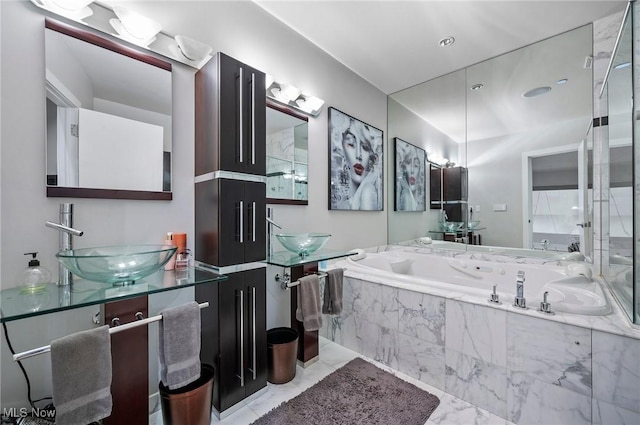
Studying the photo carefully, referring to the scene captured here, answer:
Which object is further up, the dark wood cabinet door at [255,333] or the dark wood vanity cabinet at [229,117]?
the dark wood vanity cabinet at [229,117]

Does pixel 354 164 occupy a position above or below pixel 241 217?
above

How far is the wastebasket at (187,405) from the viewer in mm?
1315

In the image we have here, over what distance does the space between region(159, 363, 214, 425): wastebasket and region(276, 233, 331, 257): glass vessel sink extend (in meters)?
0.91

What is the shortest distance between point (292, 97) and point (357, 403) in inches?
90.7

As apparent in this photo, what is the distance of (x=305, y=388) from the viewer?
1808 mm

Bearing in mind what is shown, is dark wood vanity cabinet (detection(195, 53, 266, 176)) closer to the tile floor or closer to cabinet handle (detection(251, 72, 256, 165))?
cabinet handle (detection(251, 72, 256, 165))

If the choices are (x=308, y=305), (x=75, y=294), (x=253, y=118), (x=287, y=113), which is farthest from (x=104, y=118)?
(x=308, y=305)

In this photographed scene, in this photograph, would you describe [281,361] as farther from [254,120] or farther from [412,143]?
[412,143]

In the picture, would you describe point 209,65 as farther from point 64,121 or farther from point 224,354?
point 224,354

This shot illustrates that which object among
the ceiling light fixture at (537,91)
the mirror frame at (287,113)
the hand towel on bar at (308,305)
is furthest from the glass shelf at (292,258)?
the ceiling light fixture at (537,91)

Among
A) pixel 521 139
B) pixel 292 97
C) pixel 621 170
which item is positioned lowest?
pixel 621 170

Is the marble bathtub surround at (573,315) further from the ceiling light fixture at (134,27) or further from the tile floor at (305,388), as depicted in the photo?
the ceiling light fixture at (134,27)

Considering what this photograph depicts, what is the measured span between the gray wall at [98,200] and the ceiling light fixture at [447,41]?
3.71ft

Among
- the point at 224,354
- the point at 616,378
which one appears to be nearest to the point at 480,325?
the point at 616,378
